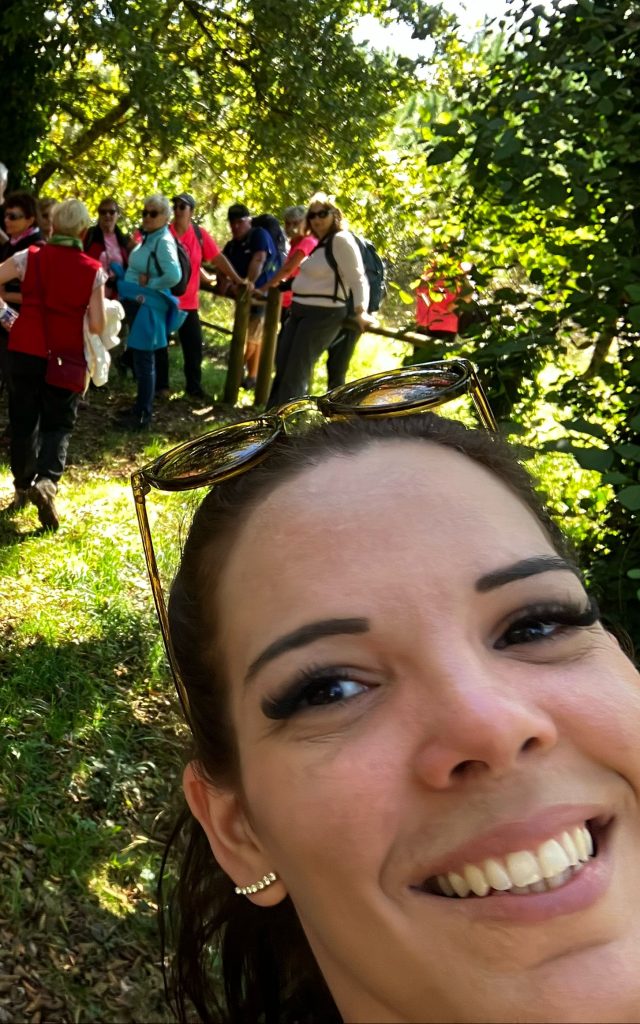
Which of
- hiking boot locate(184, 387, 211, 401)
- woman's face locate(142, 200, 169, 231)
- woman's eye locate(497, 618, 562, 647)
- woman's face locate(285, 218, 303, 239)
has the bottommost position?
hiking boot locate(184, 387, 211, 401)

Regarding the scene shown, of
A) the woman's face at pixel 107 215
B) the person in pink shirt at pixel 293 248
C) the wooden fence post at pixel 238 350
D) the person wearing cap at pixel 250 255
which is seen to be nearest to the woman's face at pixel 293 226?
the person in pink shirt at pixel 293 248

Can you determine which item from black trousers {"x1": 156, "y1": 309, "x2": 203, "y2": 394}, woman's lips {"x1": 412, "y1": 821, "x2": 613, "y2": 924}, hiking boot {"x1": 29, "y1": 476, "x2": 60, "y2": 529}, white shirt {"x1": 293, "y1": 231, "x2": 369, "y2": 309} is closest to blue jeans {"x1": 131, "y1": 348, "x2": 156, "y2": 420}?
black trousers {"x1": 156, "y1": 309, "x2": 203, "y2": 394}

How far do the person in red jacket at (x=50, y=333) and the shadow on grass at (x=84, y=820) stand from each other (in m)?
1.75

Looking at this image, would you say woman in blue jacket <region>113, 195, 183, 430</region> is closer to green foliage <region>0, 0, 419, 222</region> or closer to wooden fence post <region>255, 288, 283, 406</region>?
green foliage <region>0, 0, 419, 222</region>

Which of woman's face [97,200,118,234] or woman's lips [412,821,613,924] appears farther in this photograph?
woman's face [97,200,118,234]

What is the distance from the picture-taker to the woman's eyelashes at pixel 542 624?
124 cm

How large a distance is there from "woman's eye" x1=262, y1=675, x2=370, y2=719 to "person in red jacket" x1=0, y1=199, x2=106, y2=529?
177 inches

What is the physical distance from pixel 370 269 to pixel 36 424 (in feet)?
10.9

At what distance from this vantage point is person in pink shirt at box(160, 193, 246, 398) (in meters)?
8.45

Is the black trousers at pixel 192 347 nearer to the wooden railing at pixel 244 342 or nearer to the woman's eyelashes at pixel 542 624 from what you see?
the wooden railing at pixel 244 342

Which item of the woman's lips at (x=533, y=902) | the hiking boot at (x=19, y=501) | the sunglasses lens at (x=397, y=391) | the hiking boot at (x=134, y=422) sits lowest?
the hiking boot at (x=19, y=501)

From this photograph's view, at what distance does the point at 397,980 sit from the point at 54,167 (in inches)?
438

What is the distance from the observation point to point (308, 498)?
1.36 m

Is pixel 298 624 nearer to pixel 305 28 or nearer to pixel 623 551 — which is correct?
pixel 623 551
